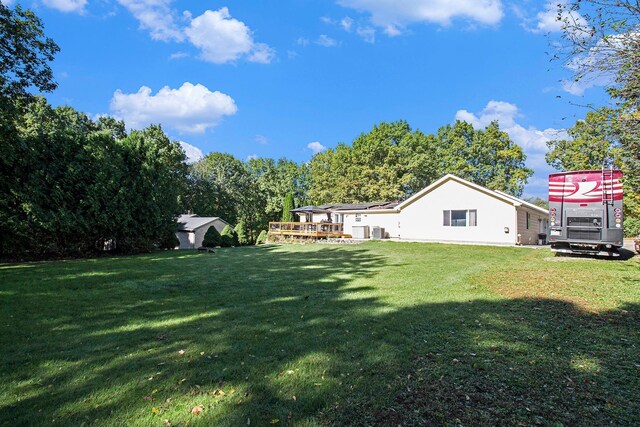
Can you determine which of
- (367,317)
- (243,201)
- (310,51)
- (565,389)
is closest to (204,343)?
(367,317)

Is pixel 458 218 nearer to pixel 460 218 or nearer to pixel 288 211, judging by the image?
pixel 460 218

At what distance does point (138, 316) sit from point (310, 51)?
1945 centimetres

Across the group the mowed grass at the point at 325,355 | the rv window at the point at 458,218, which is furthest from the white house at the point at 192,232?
the mowed grass at the point at 325,355

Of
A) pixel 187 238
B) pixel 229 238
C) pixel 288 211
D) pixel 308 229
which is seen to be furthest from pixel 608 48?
pixel 187 238

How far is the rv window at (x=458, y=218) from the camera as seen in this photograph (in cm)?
1994

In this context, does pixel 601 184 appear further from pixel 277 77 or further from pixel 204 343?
pixel 277 77

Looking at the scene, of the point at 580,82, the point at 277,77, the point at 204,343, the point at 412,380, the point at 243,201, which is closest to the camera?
the point at 412,380

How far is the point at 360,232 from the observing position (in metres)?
26.0

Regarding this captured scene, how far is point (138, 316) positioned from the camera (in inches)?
200

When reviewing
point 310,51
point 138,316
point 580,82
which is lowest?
point 138,316

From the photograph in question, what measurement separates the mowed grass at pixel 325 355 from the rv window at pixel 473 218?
12831 millimetres

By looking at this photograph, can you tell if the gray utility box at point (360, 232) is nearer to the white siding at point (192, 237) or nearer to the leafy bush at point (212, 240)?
the leafy bush at point (212, 240)

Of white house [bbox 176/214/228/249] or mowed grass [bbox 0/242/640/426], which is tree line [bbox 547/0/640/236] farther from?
white house [bbox 176/214/228/249]

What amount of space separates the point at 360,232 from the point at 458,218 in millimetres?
8032
